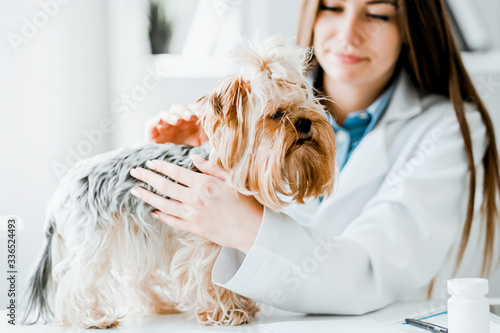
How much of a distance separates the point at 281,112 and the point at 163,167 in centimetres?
28

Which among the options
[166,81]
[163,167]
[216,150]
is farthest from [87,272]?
[166,81]

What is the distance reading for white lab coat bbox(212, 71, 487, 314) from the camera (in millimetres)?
1154

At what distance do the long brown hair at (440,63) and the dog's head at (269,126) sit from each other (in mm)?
730

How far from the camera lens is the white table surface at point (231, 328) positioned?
3.77 feet

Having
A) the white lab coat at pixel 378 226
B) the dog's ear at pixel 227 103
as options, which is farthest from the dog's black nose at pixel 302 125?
the white lab coat at pixel 378 226

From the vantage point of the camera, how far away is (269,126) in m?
1.03

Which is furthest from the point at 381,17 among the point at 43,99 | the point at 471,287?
the point at 43,99

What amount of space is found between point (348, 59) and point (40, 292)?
3.59ft

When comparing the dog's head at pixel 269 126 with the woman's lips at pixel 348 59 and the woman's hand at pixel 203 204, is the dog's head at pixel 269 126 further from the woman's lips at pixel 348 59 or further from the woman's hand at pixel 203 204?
the woman's lips at pixel 348 59

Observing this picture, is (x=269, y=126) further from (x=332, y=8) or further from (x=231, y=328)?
(x=332, y=8)

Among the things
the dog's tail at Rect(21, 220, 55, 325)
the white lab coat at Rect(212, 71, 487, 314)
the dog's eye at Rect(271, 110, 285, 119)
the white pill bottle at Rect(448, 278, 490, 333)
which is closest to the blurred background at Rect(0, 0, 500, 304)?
the dog's tail at Rect(21, 220, 55, 325)

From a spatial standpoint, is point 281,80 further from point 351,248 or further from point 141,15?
point 141,15

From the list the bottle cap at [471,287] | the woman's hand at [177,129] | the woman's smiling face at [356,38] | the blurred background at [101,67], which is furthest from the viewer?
the blurred background at [101,67]

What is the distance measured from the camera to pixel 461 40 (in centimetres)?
243
